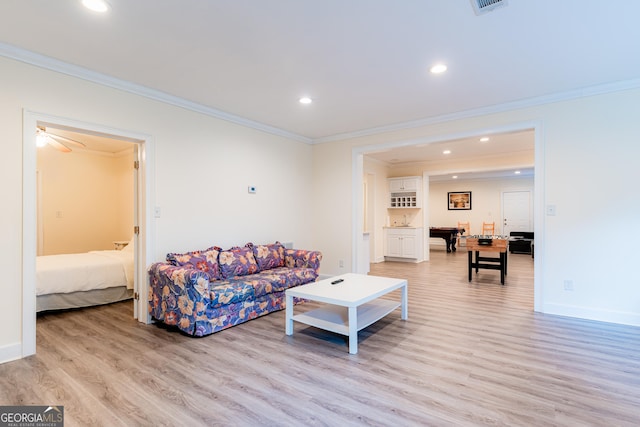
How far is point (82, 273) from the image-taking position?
418 centimetres

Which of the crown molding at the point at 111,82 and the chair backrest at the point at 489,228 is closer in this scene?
the crown molding at the point at 111,82

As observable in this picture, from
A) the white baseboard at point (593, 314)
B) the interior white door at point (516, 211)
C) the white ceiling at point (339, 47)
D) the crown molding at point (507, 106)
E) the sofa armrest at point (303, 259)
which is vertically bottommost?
the white baseboard at point (593, 314)

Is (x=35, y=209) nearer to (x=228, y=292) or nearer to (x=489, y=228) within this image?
(x=228, y=292)

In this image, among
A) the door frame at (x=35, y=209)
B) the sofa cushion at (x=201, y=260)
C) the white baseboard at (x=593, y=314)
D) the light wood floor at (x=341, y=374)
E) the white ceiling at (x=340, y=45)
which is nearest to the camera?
the light wood floor at (x=341, y=374)

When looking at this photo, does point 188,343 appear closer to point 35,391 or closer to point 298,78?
point 35,391

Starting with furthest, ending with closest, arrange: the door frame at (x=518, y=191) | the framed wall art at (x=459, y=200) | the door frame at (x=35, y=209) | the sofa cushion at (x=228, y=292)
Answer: the framed wall art at (x=459, y=200) → the door frame at (x=518, y=191) → the sofa cushion at (x=228, y=292) → the door frame at (x=35, y=209)

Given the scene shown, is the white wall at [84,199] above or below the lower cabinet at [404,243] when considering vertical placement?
above

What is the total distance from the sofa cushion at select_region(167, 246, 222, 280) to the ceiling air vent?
3.53 metres

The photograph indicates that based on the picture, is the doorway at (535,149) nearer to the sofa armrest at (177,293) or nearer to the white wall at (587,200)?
the white wall at (587,200)

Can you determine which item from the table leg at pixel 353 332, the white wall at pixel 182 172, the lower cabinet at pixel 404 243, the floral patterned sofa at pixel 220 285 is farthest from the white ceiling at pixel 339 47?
the lower cabinet at pixel 404 243

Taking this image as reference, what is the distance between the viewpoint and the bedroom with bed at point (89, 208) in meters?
4.50

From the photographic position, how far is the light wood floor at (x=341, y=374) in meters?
1.96

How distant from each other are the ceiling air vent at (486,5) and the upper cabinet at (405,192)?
627cm

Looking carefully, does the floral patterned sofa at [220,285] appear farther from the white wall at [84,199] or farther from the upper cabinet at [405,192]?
the upper cabinet at [405,192]
